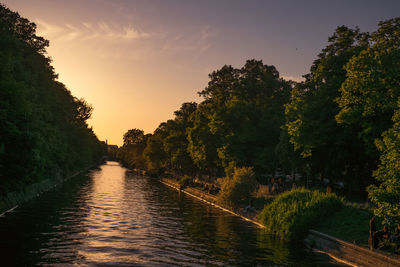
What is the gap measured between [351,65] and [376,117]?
184 inches

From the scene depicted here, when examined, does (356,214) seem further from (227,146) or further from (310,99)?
(227,146)

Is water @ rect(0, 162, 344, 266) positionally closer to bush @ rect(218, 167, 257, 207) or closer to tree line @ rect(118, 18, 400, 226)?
bush @ rect(218, 167, 257, 207)

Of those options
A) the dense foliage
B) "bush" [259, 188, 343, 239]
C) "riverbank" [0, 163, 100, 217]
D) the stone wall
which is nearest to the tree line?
the stone wall

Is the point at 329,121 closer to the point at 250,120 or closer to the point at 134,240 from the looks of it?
the point at 134,240

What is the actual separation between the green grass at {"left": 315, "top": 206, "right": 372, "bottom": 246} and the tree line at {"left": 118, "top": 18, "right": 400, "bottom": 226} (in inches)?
96.7

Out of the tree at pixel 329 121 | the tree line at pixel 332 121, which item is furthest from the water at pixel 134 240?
the tree at pixel 329 121

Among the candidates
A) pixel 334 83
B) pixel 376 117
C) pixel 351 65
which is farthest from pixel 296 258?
pixel 334 83

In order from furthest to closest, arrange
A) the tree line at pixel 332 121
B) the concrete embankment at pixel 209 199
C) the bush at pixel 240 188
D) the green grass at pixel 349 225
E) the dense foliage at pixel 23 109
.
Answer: the bush at pixel 240 188, the concrete embankment at pixel 209 199, the dense foliage at pixel 23 109, the tree line at pixel 332 121, the green grass at pixel 349 225

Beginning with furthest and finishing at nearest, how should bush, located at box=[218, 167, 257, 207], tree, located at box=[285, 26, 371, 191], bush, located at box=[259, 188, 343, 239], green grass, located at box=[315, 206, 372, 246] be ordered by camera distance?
bush, located at box=[218, 167, 257, 207]
tree, located at box=[285, 26, 371, 191]
bush, located at box=[259, 188, 343, 239]
green grass, located at box=[315, 206, 372, 246]

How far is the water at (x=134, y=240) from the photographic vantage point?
20844 millimetres

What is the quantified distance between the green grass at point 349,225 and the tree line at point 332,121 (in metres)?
2.46

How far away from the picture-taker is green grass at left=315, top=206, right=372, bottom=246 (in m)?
25.3

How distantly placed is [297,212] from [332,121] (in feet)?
37.1

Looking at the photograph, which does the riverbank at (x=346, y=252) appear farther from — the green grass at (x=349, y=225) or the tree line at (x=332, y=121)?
the tree line at (x=332, y=121)
